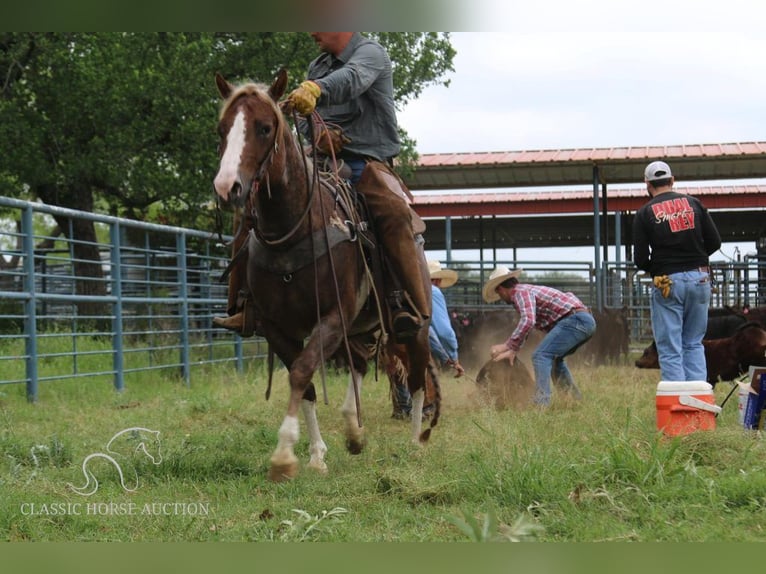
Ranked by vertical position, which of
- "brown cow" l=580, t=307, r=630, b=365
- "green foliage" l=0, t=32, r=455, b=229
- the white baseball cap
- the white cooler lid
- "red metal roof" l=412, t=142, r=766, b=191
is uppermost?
"green foliage" l=0, t=32, r=455, b=229

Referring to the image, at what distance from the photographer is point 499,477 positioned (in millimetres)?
4500

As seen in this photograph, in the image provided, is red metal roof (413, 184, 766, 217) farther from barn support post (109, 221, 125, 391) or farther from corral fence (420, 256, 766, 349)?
barn support post (109, 221, 125, 391)

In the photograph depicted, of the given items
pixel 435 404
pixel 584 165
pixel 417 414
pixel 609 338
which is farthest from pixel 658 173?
pixel 584 165

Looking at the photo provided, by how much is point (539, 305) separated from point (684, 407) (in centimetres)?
333

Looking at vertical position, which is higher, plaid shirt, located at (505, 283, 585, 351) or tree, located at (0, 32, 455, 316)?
tree, located at (0, 32, 455, 316)

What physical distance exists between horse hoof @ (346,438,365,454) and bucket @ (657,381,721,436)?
1.99 m

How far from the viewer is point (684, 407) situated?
6.15 metres

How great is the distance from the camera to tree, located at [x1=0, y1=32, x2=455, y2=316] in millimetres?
16406

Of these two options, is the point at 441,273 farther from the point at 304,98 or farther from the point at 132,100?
the point at 132,100

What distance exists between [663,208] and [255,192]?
361cm

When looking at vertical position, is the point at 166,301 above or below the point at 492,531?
above

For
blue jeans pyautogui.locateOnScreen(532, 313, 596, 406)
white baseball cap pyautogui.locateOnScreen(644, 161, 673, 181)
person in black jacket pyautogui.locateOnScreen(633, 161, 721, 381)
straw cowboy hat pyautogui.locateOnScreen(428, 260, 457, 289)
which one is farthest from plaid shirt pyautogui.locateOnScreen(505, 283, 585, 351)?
white baseball cap pyautogui.locateOnScreen(644, 161, 673, 181)

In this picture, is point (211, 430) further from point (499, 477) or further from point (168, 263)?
point (168, 263)

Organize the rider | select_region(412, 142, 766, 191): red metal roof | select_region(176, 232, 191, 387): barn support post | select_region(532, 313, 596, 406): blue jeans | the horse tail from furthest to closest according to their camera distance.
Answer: select_region(412, 142, 766, 191): red metal roof → select_region(176, 232, 191, 387): barn support post → select_region(532, 313, 596, 406): blue jeans → the horse tail → the rider
